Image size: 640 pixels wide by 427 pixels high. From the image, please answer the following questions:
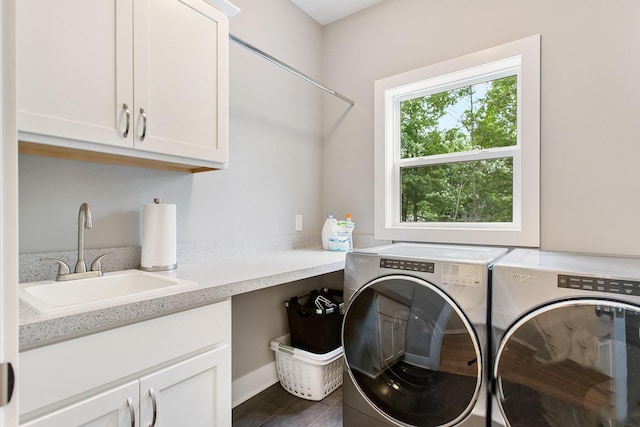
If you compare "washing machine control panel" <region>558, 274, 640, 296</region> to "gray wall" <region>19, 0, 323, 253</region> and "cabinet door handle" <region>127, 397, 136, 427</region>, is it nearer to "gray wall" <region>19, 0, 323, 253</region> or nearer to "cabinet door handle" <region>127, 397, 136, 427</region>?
"cabinet door handle" <region>127, 397, 136, 427</region>

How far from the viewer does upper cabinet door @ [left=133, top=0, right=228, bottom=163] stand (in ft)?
4.16

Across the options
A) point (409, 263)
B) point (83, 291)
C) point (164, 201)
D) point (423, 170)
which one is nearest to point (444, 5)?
point (423, 170)

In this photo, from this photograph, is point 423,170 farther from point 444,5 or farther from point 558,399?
point 558,399

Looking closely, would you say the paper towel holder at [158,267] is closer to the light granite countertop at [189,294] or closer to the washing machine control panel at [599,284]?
the light granite countertop at [189,294]

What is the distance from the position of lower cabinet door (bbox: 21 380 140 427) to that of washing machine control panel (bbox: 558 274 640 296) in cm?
143

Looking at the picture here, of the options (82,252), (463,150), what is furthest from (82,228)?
(463,150)

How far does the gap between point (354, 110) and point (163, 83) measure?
1.60 m

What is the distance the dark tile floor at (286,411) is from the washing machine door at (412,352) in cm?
44

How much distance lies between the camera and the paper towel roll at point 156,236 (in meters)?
1.46

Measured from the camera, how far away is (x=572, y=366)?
1.05 m

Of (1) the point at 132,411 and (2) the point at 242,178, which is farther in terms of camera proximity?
(2) the point at 242,178

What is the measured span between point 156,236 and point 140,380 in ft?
2.16

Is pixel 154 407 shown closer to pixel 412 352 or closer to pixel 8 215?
pixel 8 215

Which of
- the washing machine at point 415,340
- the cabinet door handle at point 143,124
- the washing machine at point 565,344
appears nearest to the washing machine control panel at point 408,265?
the washing machine at point 415,340
